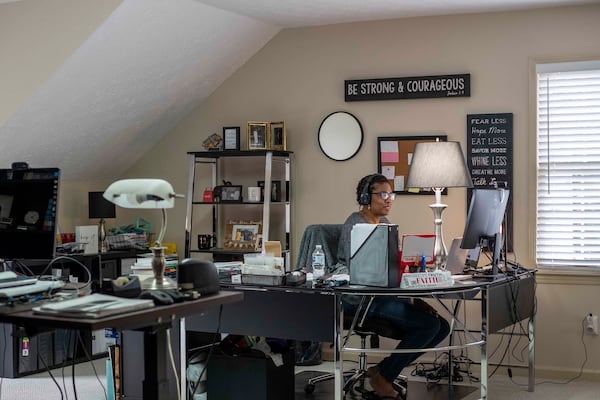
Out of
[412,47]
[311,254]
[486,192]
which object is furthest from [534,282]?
[412,47]

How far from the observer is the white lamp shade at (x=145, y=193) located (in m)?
3.00

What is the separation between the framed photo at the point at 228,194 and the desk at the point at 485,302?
74.2 inches

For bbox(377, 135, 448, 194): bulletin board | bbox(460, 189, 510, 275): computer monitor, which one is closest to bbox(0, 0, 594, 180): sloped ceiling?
bbox(377, 135, 448, 194): bulletin board

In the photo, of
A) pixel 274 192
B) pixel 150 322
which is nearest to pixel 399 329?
pixel 274 192

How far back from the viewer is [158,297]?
279 cm

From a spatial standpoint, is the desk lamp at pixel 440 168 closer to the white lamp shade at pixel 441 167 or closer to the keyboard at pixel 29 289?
the white lamp shade at pixel 441 167

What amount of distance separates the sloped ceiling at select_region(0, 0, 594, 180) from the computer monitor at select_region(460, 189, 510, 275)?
1.49 metres

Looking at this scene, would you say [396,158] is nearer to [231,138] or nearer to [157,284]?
[231,138]

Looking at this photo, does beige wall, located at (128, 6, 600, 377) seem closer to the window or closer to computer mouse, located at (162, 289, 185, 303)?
the window

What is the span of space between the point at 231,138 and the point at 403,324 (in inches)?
90.2

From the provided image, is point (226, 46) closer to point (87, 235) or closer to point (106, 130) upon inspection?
point (106, 130)

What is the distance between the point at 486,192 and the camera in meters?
4.46

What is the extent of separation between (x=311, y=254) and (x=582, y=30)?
7.70 ft

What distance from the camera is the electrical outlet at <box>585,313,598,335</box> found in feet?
17.9
